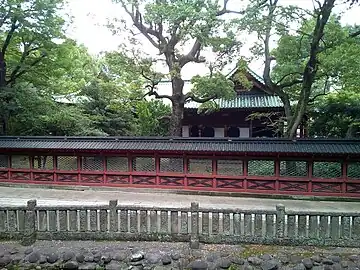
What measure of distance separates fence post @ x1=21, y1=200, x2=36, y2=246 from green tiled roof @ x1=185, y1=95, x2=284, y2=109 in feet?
50.7

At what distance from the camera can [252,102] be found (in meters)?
21.7

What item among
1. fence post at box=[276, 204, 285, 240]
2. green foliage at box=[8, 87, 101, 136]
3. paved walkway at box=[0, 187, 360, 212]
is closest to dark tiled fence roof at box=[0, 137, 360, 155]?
paved walkway at box=[0, 187, 360, 212]

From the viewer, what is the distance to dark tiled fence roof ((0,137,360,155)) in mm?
12969

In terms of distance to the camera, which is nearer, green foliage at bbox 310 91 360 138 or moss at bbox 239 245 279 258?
moss at bbox 239 245 279 258

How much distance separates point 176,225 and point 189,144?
6.16 metres

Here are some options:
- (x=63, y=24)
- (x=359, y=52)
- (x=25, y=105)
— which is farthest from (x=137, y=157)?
(x=359, y=52)

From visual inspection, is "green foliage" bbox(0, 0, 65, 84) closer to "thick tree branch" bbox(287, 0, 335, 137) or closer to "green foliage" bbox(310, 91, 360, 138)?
"thick tree branch" bbox(287, 0, 335, 137)

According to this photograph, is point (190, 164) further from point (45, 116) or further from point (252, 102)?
point (252, 102)

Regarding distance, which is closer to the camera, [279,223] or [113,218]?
[279,223]

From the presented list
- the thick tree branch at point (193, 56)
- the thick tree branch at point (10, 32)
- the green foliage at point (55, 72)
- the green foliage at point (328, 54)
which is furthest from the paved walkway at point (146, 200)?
the thick tree branch at point (10, 32)

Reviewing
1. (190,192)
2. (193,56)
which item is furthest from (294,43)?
(190,192)

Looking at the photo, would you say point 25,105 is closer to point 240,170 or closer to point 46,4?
point 46,4

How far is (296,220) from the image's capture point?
8422 mm

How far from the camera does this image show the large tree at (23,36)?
662 inches
